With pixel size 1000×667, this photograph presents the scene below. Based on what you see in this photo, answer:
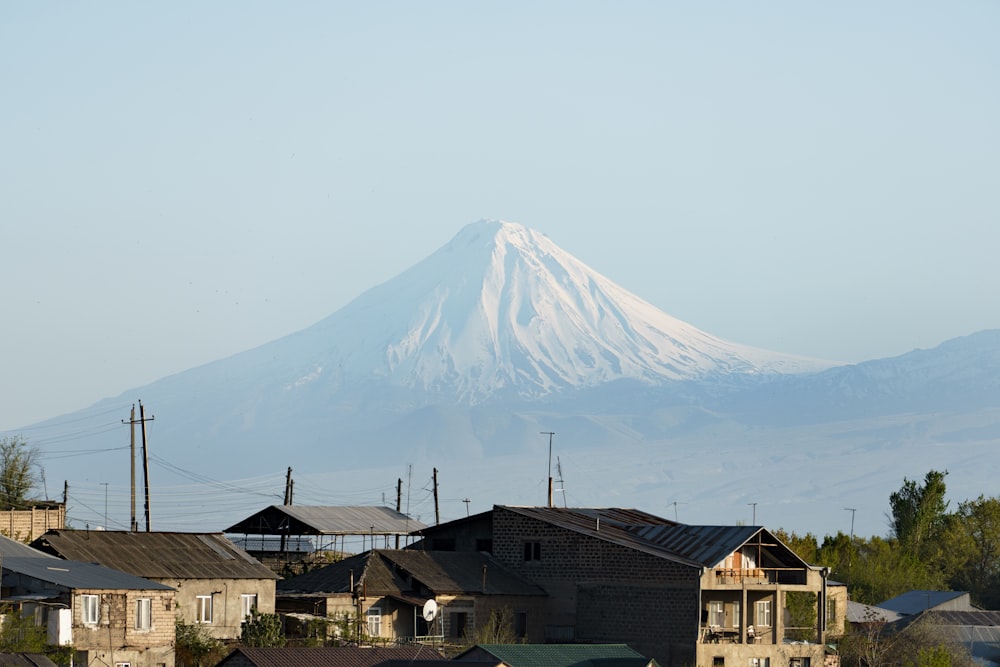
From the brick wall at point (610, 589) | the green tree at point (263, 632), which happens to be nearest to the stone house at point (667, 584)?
the brick wall at point (610, 589)

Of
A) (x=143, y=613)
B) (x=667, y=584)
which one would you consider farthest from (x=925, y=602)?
(x=143, y=613)

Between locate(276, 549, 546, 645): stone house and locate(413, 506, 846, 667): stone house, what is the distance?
146cm

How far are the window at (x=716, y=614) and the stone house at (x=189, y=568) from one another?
15951mm

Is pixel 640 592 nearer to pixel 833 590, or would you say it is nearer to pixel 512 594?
pixel 512 594

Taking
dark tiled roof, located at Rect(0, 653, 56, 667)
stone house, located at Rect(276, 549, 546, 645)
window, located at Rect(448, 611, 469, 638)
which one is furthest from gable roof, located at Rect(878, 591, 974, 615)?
dark tiled roof, located at Rect(0, 653, 56, 667)

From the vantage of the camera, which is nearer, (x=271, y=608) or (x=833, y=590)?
(x=271, y=608)

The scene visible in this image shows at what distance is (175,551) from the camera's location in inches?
2785

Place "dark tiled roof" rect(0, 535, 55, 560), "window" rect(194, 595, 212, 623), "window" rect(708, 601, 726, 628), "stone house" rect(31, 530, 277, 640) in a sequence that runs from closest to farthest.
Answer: "dark tiled roof" rect(0, 535, 55, 560) < "stone house" rect(31, 530, 277, 640) < "window" rect(194, 595, 212, 623) < "window" rect(708, 601, 726, 628)

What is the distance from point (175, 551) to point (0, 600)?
42.9 ft

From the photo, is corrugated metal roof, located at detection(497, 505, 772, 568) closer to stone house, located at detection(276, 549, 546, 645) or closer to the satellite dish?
stone house, located at detection(276, 549, 546, 645)

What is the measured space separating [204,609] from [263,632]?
3.20m

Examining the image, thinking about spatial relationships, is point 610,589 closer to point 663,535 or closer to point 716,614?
point 716,614

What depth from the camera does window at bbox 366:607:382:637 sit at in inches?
2842

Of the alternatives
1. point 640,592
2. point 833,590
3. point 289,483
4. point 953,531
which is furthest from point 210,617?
point 953,531
